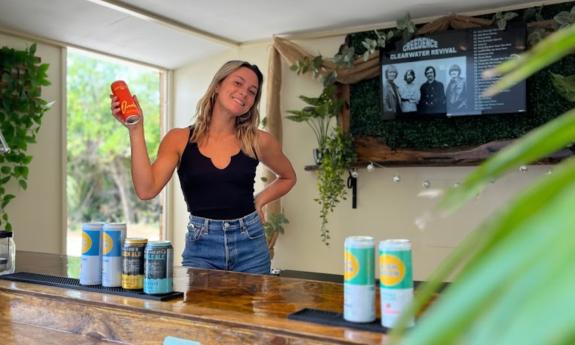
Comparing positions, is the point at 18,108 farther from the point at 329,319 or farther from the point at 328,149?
the point at 329,319

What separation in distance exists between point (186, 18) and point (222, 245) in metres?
2.05

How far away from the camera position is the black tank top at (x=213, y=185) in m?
1.97

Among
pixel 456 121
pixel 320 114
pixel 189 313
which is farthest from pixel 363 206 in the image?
pixel 189 313

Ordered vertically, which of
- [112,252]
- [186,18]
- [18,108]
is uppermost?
[186,18]

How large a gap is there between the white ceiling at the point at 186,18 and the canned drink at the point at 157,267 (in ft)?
7.12

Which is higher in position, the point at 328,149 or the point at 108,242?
the point at 328,149

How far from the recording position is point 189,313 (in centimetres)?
125

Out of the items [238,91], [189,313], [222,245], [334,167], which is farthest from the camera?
[334,167]

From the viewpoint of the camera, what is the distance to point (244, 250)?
1952 mm

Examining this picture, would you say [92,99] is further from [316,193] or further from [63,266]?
[63,266]

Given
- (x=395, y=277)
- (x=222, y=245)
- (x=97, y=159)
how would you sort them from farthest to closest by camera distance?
(x=97, y=159), (x=222, y=245), (x=395, y=277)

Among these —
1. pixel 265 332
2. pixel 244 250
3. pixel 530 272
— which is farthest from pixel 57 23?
pixel 530 272

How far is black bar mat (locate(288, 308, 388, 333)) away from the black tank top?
0.78 meters

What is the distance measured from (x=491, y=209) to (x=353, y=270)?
99.9 inches
